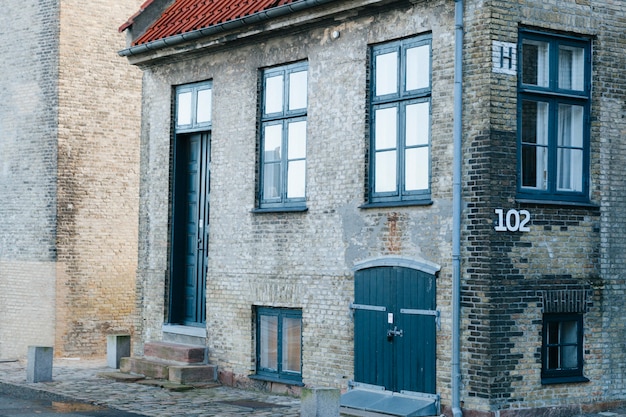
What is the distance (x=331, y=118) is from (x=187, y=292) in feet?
16.3

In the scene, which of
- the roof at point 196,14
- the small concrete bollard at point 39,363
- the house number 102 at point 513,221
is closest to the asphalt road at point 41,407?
the small concrete bollard at point 39,363

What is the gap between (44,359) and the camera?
16.5m

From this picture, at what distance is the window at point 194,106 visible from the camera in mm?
17203

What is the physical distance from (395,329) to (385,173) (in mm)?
2070

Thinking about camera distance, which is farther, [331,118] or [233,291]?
[233,291]

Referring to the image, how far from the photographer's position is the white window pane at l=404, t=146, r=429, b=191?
1334 centimetres

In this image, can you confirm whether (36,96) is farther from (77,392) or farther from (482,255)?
(482,255)

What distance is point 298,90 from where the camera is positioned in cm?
1549

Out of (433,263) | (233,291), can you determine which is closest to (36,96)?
(233,291)

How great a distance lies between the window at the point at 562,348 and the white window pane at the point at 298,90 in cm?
489

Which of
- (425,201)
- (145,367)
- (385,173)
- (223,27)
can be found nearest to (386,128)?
(385,173)

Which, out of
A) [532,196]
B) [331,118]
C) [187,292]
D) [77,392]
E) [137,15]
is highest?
[137,15]

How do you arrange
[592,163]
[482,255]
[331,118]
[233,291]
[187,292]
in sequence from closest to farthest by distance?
[482,255] → [592,163] → [331,118] → [233,291] → [187,292]

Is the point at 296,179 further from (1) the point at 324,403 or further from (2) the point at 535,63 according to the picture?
(1) the point at 324,403
